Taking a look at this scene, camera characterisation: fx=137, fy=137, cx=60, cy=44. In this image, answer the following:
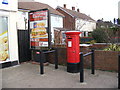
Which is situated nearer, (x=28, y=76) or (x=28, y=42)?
(x=28, y=76)

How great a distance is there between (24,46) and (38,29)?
1539mm

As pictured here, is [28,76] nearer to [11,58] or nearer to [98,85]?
[11,58]

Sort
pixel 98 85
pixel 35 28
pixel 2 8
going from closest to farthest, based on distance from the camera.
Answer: pixel 98 85 < pixel 2 8 < pixel 35 28

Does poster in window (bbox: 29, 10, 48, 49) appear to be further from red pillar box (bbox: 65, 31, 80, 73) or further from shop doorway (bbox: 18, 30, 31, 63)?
red pillar box (bbox: 65, 31, 80, 73)

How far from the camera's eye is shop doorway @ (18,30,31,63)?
8.00 m

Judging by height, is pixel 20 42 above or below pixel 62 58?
above

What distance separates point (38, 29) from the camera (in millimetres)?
7496

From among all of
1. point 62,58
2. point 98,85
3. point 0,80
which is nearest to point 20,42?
point 62,58

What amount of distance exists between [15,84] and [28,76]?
0.92 m

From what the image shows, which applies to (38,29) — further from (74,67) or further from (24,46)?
(74,67)

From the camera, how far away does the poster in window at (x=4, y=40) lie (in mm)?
6898

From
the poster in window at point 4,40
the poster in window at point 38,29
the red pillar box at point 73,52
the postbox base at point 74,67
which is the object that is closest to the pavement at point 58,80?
the postbox base at point 74,67

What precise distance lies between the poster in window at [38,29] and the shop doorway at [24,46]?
0.56 m

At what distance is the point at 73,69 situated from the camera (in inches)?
233
